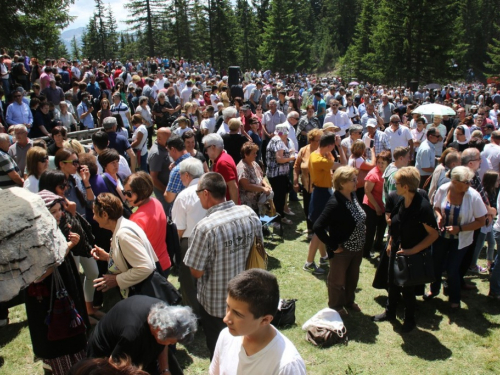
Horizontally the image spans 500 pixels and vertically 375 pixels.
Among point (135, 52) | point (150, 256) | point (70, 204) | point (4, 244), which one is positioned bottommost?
point (150, 256)

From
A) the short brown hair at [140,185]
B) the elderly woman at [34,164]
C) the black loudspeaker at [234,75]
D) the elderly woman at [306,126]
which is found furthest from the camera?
the black loudspeaker at [234,75]

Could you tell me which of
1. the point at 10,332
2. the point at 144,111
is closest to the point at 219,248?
the point at 10,332

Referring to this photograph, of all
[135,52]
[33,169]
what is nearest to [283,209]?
[33,169]

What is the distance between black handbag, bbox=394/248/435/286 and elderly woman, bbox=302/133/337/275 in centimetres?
161

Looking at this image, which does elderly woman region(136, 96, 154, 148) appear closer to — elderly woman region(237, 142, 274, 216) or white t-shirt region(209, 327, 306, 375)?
elderly woman region(237, 142, 274, 216)

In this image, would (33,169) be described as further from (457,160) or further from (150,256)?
(457,160)

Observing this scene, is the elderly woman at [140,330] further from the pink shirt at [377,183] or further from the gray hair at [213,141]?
the pink shirt at [377,183]

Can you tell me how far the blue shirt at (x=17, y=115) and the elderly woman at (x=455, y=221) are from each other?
8577 millimetres

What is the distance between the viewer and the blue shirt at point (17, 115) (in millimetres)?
9336

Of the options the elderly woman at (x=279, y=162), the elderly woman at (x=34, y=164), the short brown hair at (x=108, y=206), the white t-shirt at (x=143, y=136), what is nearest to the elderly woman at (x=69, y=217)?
the short brown hair at (x=108, y=206)

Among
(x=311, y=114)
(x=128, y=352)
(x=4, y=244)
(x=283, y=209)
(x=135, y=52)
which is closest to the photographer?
(x=4, y=244)

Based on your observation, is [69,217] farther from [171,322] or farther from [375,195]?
[375,195]

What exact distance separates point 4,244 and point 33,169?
369 cm

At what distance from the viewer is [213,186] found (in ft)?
11.3
